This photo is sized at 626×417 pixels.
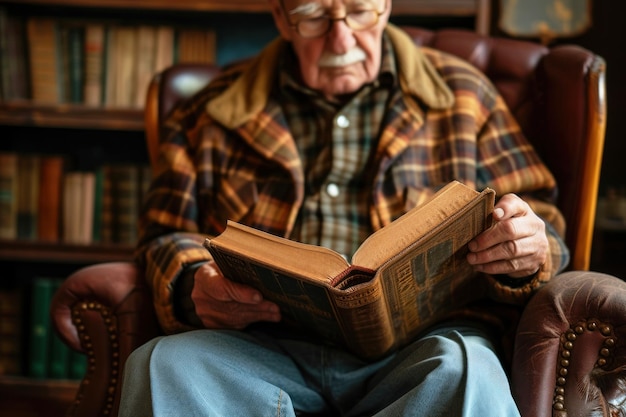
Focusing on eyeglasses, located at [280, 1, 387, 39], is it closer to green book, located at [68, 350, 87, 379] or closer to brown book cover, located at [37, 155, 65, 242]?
brown book cover, located at [37, 155, 65, 242]

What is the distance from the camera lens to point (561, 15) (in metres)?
2.22

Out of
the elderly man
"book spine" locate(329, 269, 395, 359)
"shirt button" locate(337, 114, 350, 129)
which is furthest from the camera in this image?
"shirt button" locate(337, 114, 350, 129)

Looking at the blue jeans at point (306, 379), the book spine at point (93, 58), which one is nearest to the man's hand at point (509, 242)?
the blue jeans at point (306, 379)

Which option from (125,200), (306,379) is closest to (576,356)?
(306,379)

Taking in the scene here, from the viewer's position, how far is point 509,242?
1.16 meters

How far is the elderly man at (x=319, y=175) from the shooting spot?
1.27 meters

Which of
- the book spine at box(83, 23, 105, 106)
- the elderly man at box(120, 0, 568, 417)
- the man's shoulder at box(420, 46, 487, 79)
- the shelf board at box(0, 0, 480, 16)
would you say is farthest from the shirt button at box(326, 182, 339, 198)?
the book spine at box(83, 23, 105, 106)

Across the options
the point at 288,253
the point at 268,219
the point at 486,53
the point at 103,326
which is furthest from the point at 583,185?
the point at 103,326

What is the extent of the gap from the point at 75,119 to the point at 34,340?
665 millimetres

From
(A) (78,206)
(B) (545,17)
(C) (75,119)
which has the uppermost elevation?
(B) (545,17)

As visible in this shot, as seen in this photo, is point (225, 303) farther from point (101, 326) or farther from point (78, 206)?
point (78, 206)

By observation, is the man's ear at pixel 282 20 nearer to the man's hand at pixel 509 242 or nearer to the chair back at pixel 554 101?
the chair back at pixel 554 101

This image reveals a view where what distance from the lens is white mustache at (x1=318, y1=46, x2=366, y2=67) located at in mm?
1499

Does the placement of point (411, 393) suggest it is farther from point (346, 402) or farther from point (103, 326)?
point (103, 326)
